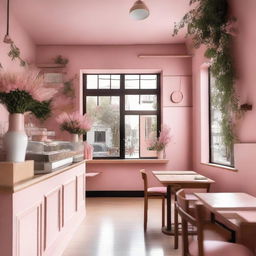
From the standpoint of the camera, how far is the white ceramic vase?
2006mm

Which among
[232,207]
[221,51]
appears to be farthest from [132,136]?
[232,207]

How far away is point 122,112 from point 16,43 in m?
2.69

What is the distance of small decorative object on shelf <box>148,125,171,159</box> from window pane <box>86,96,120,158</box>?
92cm

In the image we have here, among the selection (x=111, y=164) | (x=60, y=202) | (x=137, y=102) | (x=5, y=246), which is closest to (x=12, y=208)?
(x=5, y=246)

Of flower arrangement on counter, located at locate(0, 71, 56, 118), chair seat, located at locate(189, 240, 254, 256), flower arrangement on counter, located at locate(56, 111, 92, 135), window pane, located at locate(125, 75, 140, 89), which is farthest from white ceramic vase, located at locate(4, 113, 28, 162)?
window pane, located at locate(125, 75, 140, 89)

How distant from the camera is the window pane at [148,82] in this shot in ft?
21.3

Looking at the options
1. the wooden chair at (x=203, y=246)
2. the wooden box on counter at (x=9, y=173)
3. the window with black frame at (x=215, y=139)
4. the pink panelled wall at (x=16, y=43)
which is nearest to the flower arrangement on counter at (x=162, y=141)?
the window with black frame at (x=215, y=139)

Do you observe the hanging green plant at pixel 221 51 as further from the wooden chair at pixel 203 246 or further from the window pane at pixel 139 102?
the window pane at pixel 139 102

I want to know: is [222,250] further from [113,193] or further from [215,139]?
[113,193]

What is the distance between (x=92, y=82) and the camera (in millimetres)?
6520

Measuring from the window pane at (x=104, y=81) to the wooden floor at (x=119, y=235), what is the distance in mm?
2823

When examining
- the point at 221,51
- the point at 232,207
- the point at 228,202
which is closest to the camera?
the point at 232,207

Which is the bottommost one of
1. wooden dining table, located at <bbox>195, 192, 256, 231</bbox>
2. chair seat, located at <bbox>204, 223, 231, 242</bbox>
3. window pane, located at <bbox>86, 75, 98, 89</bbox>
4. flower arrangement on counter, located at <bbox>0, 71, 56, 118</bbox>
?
chair seat, located at <bbox>204, 223, 231, 242</bbox>

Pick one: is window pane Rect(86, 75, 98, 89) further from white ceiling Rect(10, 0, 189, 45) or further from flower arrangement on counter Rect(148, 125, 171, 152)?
flower arrangement on counter Rect(148, 125, 171, 152)
